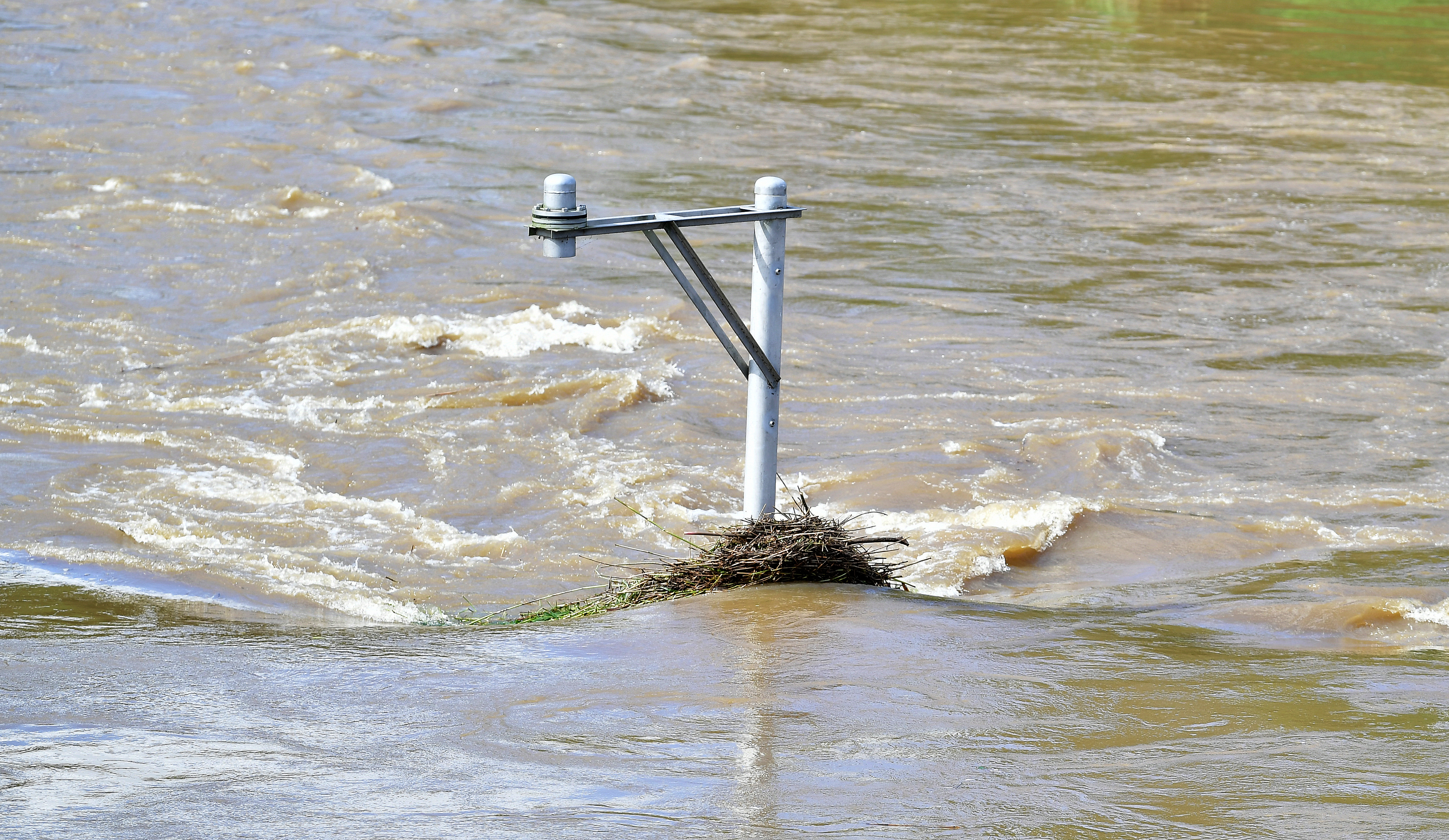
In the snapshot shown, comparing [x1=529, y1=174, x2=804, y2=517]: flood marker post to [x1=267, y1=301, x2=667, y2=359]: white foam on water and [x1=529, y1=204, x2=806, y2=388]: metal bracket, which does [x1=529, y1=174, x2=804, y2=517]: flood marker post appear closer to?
[x1=529, y1=204, x2=806, y2=388]: metal bracket

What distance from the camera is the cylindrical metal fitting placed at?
4.19 meters

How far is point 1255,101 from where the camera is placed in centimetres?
2147

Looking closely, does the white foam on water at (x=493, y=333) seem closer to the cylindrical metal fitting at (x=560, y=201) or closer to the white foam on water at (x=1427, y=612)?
the white foam on water at (x=1427, y=612)

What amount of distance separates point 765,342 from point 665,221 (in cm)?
54

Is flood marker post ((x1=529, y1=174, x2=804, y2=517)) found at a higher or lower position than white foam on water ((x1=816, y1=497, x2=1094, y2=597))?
higher

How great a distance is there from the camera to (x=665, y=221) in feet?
14.4

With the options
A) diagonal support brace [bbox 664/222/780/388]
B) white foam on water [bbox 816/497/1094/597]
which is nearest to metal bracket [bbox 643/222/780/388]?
diagonal support brace [bbox 664/222/780/388]

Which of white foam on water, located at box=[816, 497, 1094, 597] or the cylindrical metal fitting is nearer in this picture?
the cylindrical metal fitting

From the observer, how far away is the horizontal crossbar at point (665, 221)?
4.20 m

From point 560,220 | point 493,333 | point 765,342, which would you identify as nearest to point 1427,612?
point 765,342

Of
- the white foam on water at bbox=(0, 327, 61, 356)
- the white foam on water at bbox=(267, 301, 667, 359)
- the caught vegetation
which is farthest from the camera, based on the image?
the white foam on water at bbox=(267, 301, 667, 359)

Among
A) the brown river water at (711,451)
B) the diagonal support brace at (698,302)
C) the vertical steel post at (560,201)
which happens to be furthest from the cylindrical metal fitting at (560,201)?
the brown river water at (711,451)

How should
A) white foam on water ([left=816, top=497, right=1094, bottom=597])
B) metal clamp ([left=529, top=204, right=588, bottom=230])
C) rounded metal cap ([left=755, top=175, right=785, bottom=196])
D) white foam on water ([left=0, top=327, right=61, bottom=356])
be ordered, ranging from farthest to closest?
white foam on water ([left=0, top=327, right=61, bottom=356])
white foam on water ([left=816, top=497, right=1094, bottom=597])
rounded metal cap ([left=755, top=175, right=785, bottom=196])
metal clamp ([left=529, top=204, right=588, bottom=230])

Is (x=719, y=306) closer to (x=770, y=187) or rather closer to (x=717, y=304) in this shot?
(x=717, y=304)
